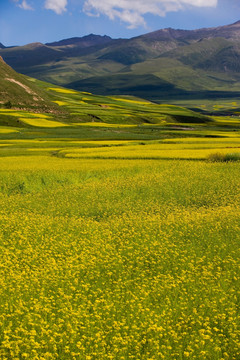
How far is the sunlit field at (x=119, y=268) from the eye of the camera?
9320mm

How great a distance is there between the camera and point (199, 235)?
54.3ft

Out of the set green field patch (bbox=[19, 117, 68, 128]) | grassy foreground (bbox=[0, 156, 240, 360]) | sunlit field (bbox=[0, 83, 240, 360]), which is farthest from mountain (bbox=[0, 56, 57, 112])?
grassy foreground (bbox=[0, 156, 240, 360])

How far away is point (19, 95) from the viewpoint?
386ft

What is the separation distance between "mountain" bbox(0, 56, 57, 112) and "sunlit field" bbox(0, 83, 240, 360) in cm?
8867

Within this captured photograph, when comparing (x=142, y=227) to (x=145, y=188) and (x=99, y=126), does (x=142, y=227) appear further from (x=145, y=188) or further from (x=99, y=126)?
(x=99, y=126)

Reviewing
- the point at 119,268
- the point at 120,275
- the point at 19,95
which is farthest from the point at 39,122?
the point at 120,275

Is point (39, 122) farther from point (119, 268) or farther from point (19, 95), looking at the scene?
point (119, 268)

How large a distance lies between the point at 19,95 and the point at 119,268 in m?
113

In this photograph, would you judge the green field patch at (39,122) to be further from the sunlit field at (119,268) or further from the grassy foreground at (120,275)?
the grassy foreground at (120,275)

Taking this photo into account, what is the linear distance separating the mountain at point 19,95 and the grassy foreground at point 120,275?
304 ft

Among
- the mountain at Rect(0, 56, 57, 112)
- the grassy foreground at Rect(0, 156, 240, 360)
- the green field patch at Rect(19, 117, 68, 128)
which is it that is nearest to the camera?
the grassy foreground at Rect(0, 156, 240, 360)

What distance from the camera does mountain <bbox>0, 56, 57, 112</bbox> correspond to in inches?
4437

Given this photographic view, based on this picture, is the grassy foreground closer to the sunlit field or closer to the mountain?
the sunlit field

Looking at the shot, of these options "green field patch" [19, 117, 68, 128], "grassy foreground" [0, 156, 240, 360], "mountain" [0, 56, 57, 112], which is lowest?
"grassy foreground" [0, 156, 240, 360]
